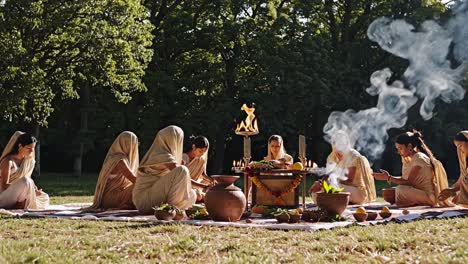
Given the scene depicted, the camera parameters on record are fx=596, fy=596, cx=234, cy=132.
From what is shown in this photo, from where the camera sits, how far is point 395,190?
1323cm

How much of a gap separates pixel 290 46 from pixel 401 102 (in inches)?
344

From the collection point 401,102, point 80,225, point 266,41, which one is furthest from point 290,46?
point 80,225

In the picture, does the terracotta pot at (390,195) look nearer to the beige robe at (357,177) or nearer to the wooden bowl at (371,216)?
the beige robe at (357,177)

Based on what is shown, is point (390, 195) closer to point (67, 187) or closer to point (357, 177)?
point (357, 177)

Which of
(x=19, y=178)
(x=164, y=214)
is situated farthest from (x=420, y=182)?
(x=19, y=178)

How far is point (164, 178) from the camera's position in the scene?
35.0ft

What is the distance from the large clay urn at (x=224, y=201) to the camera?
369 inches

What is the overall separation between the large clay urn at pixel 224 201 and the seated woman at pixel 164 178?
1.21m

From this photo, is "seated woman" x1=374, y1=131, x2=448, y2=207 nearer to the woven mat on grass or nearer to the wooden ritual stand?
the woven mat on grass

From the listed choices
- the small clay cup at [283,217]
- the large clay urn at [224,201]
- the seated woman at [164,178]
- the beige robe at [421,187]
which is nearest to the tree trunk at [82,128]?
the seated woman at [164,178]

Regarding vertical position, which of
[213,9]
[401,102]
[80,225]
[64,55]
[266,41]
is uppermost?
[213,9]

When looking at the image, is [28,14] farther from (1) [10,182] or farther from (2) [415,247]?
(2) [415,247]

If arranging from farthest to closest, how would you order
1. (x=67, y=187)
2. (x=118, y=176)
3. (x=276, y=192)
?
(x=67, y=187) → (x=118, y=176) → (x=276, y=192)

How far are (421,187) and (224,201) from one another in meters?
5.25
